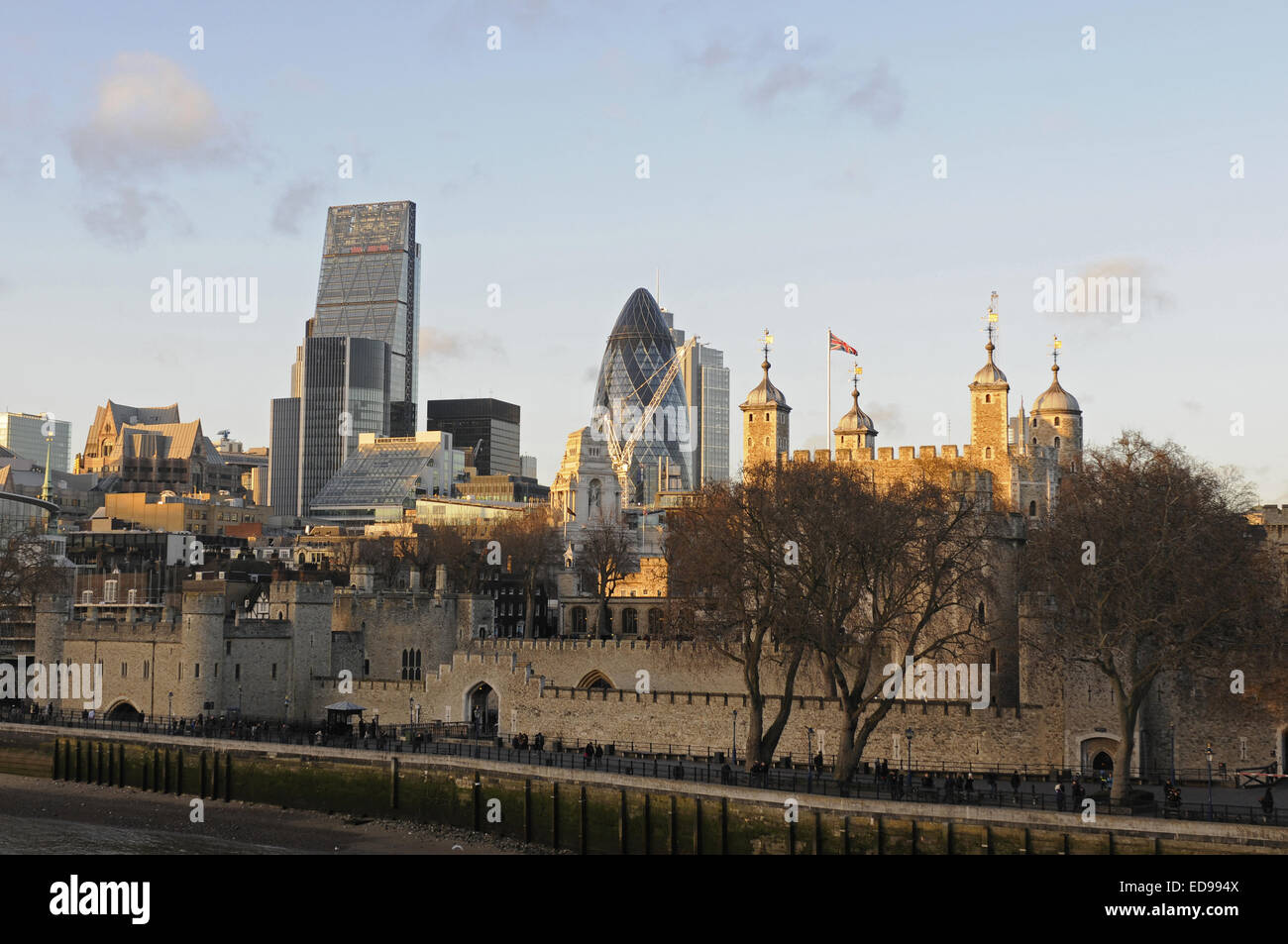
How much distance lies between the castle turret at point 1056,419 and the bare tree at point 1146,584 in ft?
153

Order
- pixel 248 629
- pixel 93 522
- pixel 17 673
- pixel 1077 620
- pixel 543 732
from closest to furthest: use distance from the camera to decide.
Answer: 1. pixel 1077 620
2. pixel 543 732
3. pixel 248 629
4. pixel 17 673
5. pixel 93 522

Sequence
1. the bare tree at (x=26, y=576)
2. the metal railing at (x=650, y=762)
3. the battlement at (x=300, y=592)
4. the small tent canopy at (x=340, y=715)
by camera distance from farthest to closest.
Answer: the bare tree at (x=26, y=576) < the battlement at (x=300, y=592) < the small tent canopy at (x=340, y=715) < the metal railing at (x=650, y=762)

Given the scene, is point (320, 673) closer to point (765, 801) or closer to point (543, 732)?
point (543, 732)

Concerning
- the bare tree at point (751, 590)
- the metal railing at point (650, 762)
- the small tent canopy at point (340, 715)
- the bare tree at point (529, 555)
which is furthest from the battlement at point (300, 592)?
the bare tree at point (529, 555)

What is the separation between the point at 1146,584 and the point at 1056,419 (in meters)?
55.6

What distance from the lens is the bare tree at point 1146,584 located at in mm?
48406

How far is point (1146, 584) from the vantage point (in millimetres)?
48875

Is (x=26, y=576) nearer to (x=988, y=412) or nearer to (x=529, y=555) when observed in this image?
(x=529, y=555)

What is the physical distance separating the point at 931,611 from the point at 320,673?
34.3m

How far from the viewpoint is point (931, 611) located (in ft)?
174

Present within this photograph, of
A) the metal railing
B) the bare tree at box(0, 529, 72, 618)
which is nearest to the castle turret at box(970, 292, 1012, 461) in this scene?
the metal railing

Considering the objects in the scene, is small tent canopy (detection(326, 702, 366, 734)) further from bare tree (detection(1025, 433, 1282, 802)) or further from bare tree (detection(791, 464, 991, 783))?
bare tree (detection(1025, 433, 1282, 802))

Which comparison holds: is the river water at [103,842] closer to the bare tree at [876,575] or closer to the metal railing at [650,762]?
the metal railing at [650,762]
